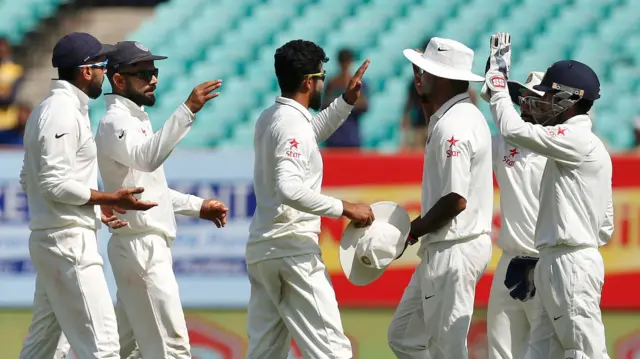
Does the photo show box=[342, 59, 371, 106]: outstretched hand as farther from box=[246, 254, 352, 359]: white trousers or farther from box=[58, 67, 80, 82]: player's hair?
box=[58, 67, 80, 82]: player's hair

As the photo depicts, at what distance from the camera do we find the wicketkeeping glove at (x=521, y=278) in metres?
7.01

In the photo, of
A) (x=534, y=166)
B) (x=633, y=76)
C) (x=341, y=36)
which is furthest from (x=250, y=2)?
(x=534, y=166)

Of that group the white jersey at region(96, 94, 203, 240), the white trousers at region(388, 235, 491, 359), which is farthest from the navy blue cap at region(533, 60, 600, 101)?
the white jersey at region(96, 94, 203, 240)

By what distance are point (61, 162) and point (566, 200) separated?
264 centimetres

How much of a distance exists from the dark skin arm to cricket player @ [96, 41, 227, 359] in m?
Result: 1.41

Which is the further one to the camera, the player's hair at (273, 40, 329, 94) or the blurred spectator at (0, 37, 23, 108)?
the blurred spectator at (0, 37, 23, 108)

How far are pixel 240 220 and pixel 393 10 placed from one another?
6120mm

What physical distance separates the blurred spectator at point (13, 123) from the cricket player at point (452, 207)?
6104mm

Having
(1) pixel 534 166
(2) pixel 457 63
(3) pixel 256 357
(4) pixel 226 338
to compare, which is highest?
(2) pixel 457 63

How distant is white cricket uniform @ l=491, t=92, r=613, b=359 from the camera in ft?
21.5

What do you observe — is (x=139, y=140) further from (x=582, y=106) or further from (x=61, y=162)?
(x=582, y=106)

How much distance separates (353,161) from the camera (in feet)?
31.6

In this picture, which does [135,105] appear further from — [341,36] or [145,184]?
[341,36]

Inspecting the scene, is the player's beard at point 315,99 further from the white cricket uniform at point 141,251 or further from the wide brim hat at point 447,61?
the white cricket uniform at point 141,251
